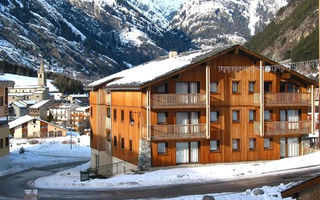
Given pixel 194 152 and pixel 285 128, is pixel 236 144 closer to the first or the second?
pixel 194 152

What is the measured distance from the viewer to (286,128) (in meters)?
43.4

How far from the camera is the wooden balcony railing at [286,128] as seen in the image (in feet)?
141

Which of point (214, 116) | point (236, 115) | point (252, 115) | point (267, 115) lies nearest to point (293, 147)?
point (267, 115)

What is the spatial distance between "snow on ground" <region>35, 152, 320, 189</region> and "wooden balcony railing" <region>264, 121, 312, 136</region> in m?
2.93

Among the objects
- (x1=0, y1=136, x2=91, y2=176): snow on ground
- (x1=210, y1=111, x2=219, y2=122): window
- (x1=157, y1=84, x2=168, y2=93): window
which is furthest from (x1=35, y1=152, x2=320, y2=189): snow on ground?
(x1=0, y1=136, x2=91, y2=176): snow on ground

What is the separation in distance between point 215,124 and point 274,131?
16.8ft

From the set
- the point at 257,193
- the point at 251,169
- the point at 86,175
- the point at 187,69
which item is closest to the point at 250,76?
the point at 187,69

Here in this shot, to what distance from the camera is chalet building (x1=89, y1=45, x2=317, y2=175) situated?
40375 millimetres

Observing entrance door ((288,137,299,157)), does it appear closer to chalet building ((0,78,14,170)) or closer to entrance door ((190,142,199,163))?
entrance door ((190,142,199,163))

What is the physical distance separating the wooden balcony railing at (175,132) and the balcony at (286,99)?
6278 mm

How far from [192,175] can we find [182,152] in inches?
191

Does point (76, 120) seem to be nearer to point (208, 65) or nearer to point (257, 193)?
point (208, 65)

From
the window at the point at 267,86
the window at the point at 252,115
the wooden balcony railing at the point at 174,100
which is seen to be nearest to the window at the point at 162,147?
the wooden balcony railing at the point at 174,100

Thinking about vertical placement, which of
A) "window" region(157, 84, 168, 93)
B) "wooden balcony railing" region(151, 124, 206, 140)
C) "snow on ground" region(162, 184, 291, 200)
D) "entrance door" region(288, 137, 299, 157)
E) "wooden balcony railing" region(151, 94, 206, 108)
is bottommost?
"snow on ground" region(162, 184, 291, 200)
